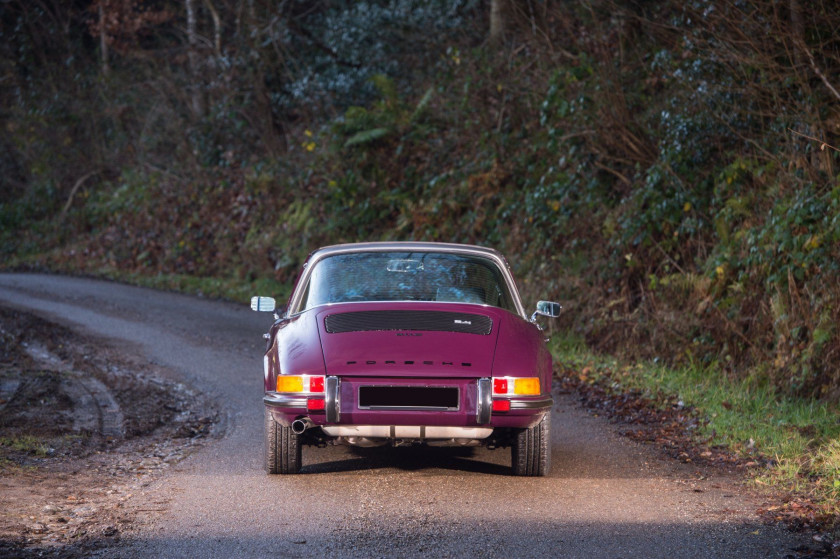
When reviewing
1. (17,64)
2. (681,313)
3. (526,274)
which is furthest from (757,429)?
(17,64)

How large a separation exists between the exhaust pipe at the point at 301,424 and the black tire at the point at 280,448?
13.9 inches

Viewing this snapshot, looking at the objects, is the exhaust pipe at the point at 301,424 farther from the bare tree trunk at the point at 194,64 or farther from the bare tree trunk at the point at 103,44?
the bare tree trunk at the point at 103,44

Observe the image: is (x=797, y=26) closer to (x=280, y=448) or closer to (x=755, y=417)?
(x=755, y=417)

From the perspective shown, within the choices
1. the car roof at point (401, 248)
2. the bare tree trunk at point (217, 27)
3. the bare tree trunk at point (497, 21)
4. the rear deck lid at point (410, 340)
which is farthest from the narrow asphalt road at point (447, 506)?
the bare tree trunk at point (217, 27)

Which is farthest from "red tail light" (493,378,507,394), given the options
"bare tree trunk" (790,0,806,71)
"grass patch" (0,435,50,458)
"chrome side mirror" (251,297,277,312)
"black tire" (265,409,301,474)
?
"bare tree trunk" (790,0,806,71)

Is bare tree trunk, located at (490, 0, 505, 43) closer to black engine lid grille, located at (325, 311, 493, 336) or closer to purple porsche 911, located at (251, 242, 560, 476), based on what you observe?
purple porsche 911, located at (251, 242, 560, 476)

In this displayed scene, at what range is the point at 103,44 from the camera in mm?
37656

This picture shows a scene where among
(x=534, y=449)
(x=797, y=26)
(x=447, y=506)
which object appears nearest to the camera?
(x=447, y=506)

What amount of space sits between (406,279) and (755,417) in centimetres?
359

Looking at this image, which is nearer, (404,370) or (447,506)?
(447,506)

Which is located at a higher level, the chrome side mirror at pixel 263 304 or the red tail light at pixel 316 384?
the chrome side mirror at pixel 263 304

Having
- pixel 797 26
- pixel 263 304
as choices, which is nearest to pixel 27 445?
pixel 263 304

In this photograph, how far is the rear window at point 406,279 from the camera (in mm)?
7355

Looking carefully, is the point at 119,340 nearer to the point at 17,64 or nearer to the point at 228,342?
the point at 228,342
